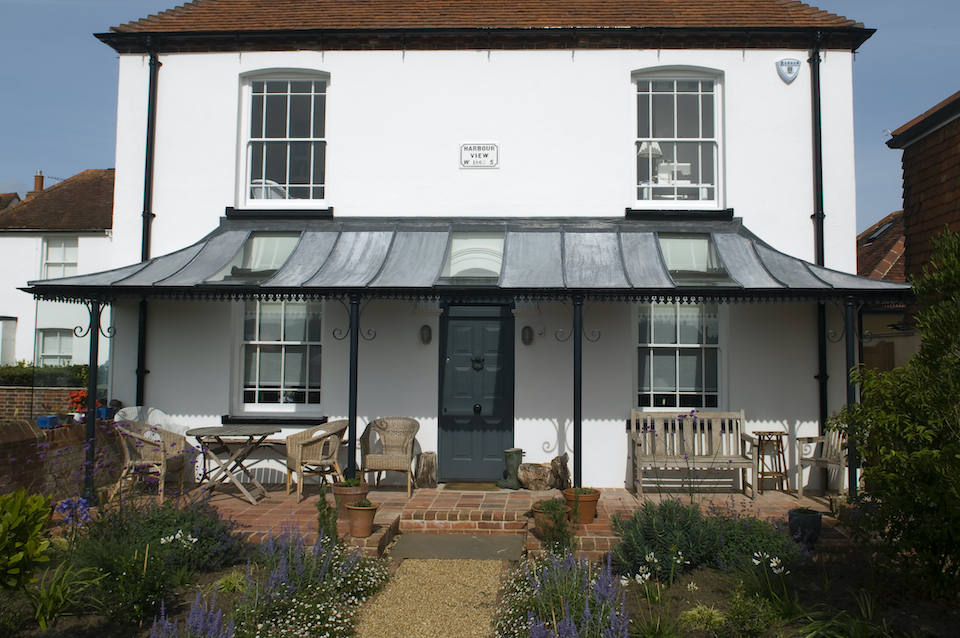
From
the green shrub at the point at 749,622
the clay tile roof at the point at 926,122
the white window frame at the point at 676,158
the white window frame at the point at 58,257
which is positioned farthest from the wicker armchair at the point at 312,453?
the white window frame at the point at 58,257

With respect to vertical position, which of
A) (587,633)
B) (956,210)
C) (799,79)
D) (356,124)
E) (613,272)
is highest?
(799,79)

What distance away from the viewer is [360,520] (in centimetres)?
600

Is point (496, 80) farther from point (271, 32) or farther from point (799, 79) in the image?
point (799, 79)

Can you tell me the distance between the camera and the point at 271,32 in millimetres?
8742

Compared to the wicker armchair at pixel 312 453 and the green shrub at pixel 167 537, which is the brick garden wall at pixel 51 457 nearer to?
the green shrub at pixel 167 537

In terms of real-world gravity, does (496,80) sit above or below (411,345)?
above

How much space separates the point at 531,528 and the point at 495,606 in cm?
135

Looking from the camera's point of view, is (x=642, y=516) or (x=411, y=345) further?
(x=411, y=345)

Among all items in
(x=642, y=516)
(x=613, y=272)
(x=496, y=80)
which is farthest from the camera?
(x=496, y=80)

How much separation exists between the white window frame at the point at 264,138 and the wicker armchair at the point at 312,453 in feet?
10.1

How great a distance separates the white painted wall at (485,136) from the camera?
8.45m

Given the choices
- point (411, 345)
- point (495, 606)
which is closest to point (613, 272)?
point (411, 345)

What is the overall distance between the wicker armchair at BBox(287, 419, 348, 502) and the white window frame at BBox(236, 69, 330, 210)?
3.09 m

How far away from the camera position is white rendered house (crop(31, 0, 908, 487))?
8258 millimetres
